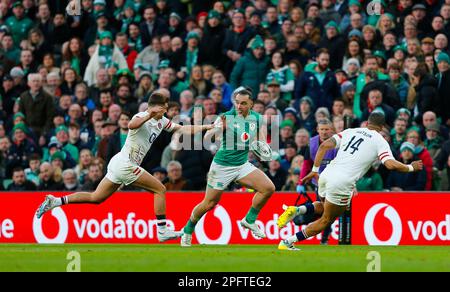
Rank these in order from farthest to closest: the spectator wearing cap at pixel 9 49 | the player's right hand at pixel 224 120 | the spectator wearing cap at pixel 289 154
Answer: the spectator wearing cap at pixel 9 49, the spectator wearing cap at pixel 289 154, the player's right hand at pixel 224 120

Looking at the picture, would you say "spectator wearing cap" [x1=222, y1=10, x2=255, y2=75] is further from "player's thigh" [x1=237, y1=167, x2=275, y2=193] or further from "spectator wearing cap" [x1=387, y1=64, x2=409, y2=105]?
"player's thigh" [x1=237, y1=167, x2=275, y2=193]

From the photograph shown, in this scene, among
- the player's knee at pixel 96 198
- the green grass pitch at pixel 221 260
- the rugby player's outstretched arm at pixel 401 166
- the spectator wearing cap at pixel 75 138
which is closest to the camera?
the green grass pitch at pixel 221 260

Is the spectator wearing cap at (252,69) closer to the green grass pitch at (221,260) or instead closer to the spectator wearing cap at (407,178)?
the spectator wearing cap at (407,178)

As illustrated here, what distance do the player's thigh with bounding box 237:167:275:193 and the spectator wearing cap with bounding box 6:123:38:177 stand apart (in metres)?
9.01

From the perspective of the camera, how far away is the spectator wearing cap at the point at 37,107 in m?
30.2

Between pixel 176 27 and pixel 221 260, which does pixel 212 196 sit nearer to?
pixel 221 260

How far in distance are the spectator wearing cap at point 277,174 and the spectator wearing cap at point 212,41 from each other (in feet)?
15.2

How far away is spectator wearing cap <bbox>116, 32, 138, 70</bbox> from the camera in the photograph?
1228 inches

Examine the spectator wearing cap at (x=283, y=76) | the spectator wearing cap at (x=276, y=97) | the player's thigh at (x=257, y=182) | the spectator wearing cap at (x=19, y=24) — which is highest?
the spectator wearing cap at (x=19, y=24)

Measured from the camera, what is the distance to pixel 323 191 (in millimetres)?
20609

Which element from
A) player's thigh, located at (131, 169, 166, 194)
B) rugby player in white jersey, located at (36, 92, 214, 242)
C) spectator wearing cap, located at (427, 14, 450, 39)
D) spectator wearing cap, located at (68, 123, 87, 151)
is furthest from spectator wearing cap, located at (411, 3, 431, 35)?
player's thigh, located at (131, 169, 166, 194)

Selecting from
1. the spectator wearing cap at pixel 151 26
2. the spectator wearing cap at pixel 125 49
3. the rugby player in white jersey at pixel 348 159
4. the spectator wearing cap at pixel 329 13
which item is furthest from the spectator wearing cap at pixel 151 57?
the rugby player in white jersey at pixel 348 159

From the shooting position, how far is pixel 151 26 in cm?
3144
